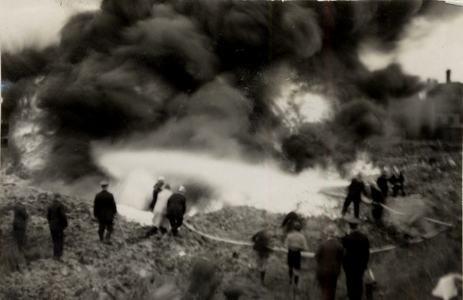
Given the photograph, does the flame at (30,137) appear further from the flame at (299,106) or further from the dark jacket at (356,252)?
the dark jacket at (356,252)

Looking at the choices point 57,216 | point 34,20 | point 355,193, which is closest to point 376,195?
point 355,193

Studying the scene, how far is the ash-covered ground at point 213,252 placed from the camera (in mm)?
3490

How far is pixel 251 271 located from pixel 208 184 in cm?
90

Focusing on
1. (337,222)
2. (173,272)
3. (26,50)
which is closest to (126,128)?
(26,50)

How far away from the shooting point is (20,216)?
354 centimetres

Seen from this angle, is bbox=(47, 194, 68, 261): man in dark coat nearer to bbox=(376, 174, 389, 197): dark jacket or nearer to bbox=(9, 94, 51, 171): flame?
bbox=(9, 94, 51, 171): flame

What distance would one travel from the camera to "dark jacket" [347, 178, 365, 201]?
381 centimetres

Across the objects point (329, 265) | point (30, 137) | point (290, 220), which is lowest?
point (329, 265)

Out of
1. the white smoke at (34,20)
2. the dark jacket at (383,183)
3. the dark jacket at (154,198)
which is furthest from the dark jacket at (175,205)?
the dark jacket at (383,183)

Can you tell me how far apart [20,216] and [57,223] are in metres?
0.33

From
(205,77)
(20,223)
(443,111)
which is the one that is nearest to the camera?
(20,223)

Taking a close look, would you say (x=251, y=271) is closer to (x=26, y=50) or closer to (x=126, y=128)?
(x=126, y=128)

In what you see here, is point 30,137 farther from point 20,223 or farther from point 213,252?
point 213,252

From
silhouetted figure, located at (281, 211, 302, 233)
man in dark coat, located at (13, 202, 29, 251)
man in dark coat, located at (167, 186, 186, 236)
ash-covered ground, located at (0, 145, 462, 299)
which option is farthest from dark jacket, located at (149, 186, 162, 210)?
silhouetted figure, located at (281, 211, 302, 233)
